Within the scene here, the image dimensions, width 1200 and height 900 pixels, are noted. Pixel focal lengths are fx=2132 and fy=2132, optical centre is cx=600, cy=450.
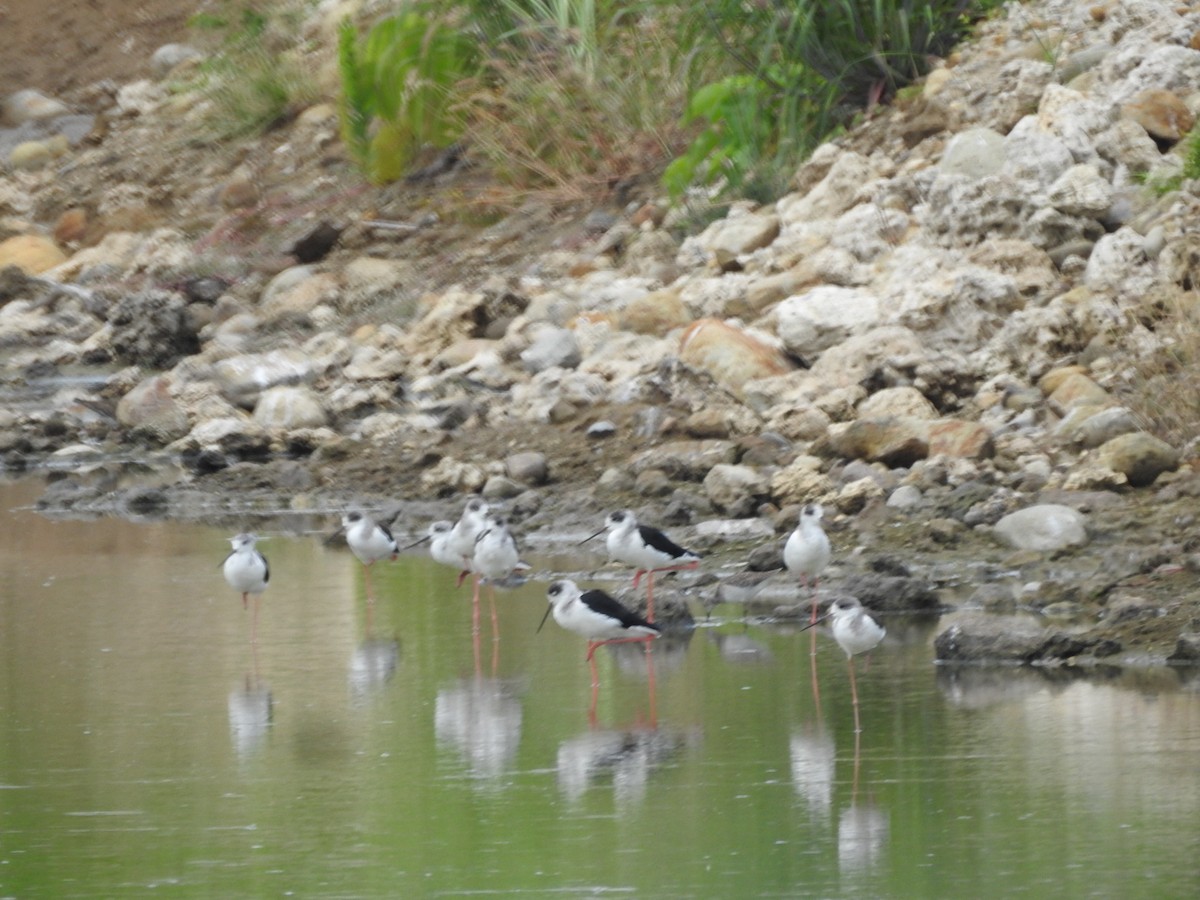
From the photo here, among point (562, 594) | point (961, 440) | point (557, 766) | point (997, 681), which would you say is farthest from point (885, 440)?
point (557, 766)

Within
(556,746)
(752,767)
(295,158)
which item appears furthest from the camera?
(295,158)

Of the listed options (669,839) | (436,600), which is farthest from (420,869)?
(436,600)

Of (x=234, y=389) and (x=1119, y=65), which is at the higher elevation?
(x=1119, y=65)

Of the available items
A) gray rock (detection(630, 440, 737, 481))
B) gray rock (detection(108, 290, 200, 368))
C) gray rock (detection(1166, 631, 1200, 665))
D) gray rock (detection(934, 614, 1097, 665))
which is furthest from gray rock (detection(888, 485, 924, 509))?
gray rock (detection(108, 290, 200, 368))

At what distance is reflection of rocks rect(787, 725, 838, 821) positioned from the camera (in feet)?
21.2

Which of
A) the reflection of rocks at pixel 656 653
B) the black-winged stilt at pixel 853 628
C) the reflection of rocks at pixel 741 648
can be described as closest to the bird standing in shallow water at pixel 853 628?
the black-winged stilt at pixel 853 628

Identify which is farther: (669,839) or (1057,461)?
(1057,461)

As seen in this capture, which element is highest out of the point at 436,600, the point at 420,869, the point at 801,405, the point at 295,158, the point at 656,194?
the point at 295,158

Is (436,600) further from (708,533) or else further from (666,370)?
(666,370)

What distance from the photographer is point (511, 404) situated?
14.6m

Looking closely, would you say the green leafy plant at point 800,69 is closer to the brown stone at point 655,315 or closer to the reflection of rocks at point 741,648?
the brown stone at point 655,315

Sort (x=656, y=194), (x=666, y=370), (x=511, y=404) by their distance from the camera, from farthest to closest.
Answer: (x=656, y=194), (x=511, y=404), (x=666, y=370)

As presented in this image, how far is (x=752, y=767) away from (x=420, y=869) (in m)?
1.47

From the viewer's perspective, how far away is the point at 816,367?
516 inches
